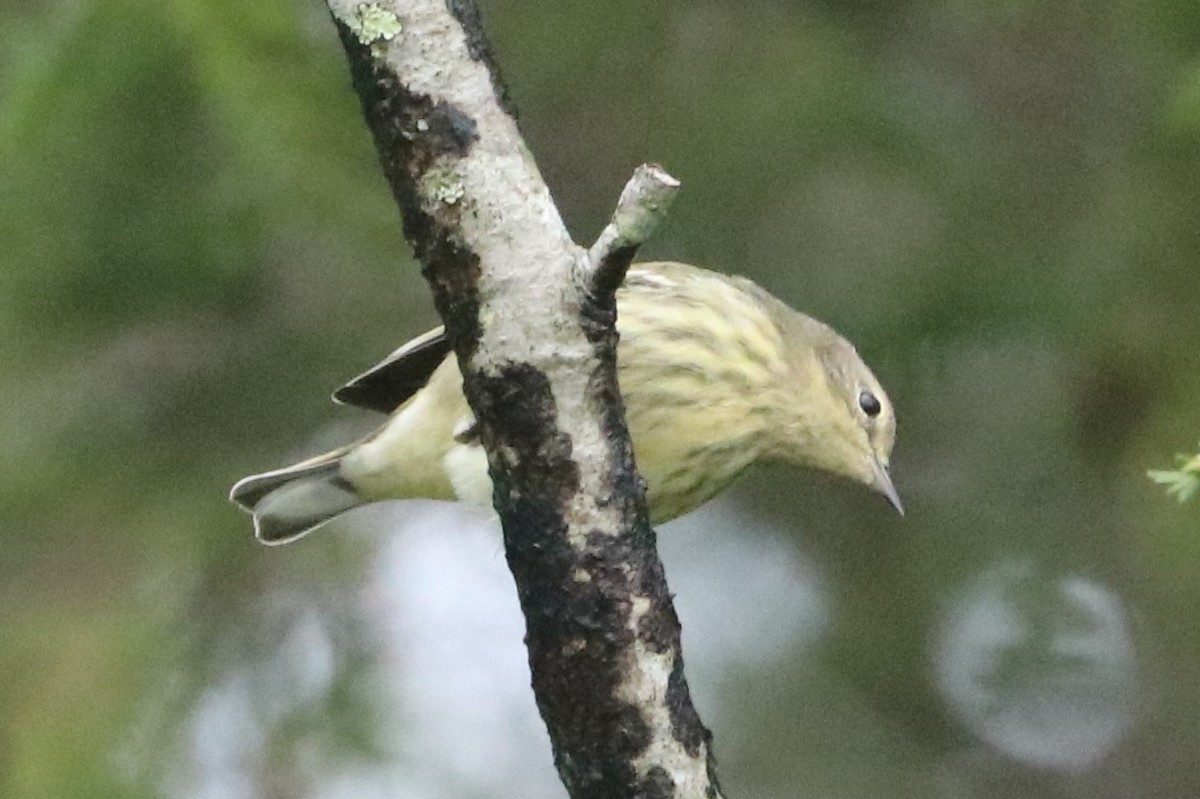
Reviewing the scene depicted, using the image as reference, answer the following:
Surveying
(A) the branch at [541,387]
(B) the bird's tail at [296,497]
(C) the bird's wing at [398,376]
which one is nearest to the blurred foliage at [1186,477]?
(A) the branch at [541,387]

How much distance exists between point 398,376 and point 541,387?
1771 mm

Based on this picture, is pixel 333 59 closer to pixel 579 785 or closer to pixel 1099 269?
pixel 1099 269

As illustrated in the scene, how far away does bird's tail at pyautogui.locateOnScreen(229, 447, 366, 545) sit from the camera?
3.96 metres

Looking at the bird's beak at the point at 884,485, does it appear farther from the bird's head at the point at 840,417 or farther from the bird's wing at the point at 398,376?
the bird's wing at the point at 398,376

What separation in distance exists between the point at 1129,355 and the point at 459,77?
7.28 ft

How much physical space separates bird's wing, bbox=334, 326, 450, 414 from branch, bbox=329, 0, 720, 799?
1476 millimetres

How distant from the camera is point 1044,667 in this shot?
524cm

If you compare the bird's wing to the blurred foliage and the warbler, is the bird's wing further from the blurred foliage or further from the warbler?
the blurred foliage

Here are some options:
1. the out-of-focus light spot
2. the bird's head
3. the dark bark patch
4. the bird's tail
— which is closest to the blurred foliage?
the dark bark patch

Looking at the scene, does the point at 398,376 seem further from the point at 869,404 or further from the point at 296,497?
the point at 869,404

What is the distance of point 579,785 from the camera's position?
83.5 inches

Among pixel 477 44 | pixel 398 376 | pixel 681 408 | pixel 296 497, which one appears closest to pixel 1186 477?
pixel 477 44

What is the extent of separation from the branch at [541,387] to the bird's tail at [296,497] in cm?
194

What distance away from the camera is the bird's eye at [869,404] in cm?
385
